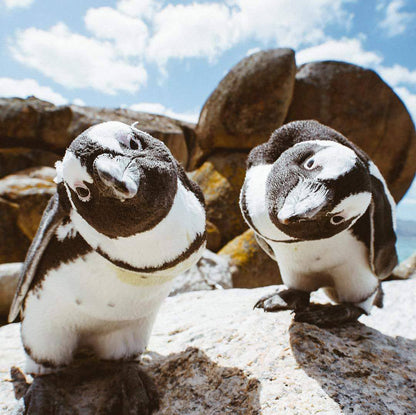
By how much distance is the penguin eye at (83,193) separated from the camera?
69cm

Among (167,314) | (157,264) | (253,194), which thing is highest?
(253,194)

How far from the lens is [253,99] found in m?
3.58

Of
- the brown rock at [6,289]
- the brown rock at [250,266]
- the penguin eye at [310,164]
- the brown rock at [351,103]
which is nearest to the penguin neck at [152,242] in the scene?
the penguin eye at [310,164]

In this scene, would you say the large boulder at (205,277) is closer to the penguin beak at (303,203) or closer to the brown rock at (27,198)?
the penguin beak at (303,203)

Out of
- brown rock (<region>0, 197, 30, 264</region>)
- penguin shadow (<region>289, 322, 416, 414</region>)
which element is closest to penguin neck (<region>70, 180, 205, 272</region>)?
penguin shadow (<region>289, 322, 416, 414</region>)

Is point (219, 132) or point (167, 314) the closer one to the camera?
point (167, 314)

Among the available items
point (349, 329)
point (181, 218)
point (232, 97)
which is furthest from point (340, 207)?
point (232, 97)

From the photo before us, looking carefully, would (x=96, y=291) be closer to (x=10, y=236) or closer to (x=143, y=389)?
(x=143, y=389)

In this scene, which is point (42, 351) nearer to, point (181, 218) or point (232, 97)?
point (181, 218)

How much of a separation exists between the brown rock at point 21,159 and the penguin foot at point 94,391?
383cm

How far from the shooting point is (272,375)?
927 millimetres

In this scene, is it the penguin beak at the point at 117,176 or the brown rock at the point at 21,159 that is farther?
the brown rock at the point at 21,159

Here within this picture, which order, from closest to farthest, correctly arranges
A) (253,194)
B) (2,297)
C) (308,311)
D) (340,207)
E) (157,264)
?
(157,264), (340,207), (253,194), (308,311), (2,297)

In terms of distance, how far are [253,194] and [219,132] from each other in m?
2.84
